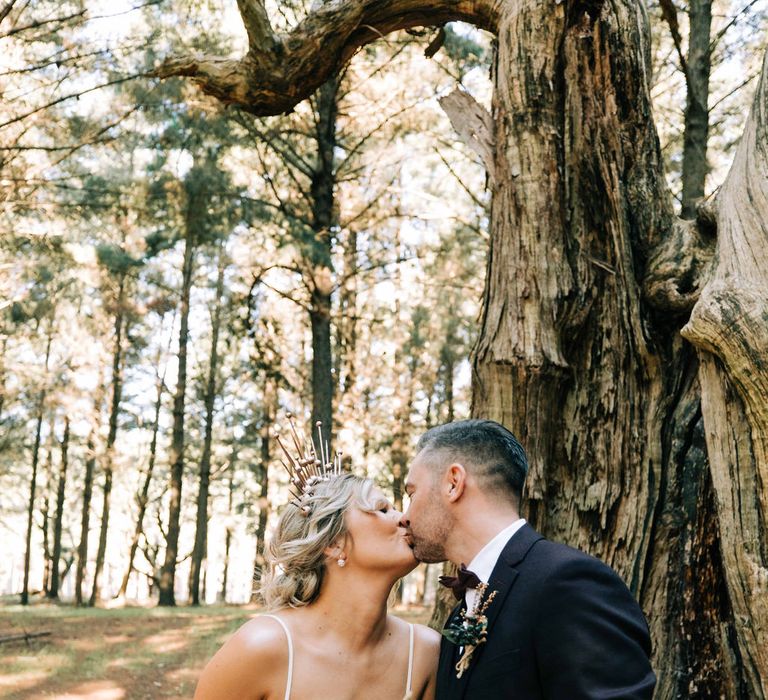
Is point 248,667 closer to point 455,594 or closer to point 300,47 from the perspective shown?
point 455,594

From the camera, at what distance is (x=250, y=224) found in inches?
575

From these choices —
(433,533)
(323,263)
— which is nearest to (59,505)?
(323,263)

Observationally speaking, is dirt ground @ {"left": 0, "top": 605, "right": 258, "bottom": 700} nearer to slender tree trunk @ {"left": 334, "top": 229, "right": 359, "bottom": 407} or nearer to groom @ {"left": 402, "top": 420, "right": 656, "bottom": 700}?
slender tree trunk @ {"left": 334, "top": 229, "right": 359, "bottom": 407}

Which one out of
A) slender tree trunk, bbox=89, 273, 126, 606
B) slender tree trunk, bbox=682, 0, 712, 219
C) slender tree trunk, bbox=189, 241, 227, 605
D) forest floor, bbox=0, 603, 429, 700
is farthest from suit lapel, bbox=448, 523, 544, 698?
slender tree trunk, bbox=89, 273, 126, 606

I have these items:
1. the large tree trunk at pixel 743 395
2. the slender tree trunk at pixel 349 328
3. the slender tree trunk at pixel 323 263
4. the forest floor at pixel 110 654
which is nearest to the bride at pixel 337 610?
the large tree trunk at pixel 743 395

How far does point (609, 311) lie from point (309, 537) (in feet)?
5.95

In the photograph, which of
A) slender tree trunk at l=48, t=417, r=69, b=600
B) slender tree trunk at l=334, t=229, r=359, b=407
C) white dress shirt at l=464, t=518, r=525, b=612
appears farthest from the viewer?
slender tree trunk at l=48, t=417, r=69, b=600

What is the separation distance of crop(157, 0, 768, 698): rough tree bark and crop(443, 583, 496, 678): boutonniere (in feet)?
4.18

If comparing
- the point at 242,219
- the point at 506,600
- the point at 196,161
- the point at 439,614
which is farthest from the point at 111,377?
the point at 506,600

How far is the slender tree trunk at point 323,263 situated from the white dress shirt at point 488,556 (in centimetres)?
A: 938

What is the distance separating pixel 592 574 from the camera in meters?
2.30

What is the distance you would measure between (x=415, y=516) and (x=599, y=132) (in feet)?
7.43

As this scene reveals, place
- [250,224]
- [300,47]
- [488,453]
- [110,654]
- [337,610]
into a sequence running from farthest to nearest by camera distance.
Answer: [250,224], [110,654], [300,47], [337,610], [488,453]

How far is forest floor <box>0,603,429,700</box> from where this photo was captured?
1044 centimetres
